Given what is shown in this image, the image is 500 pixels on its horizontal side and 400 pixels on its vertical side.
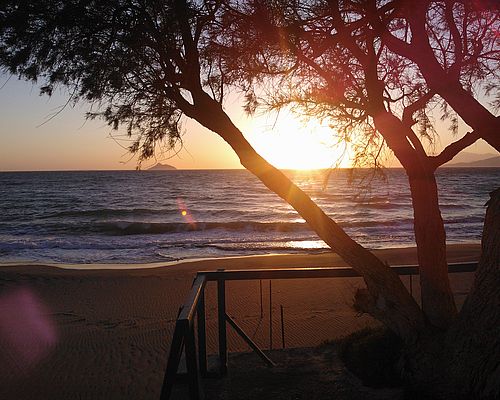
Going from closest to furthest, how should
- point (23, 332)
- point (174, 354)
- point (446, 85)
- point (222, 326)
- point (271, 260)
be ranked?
1. point (174, 354)
2. point (446, 85)
3. point (222, 326)
4. point (23, 332)
5. point (271, 260)

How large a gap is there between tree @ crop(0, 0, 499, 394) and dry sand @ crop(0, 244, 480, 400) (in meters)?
1.56

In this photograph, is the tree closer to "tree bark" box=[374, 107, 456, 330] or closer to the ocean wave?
"tree bark" box=[374, 107, 456, 330]

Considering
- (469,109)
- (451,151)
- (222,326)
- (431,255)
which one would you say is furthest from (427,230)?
(222,326)

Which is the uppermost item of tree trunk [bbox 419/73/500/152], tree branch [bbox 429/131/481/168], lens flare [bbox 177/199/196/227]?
tree trunk [bbox 419/73/500/152]

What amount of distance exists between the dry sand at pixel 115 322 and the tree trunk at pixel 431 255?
151 cm

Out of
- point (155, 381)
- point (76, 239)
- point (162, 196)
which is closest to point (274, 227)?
point (76, 239)

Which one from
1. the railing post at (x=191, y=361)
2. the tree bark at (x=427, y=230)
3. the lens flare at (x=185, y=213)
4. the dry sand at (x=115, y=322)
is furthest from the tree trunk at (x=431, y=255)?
the lens flare at (x=185, y=213)

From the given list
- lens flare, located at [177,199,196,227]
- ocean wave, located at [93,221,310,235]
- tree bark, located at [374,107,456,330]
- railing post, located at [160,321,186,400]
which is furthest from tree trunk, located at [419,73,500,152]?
lens flare, located at [177,199,196,227]

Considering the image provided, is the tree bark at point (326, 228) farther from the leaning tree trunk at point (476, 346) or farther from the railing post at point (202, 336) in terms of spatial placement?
the railing post at point (202, 336)

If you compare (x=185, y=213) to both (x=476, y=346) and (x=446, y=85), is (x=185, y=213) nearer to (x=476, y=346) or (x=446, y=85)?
(x=446, y=85)

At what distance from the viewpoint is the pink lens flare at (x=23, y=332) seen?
771 cm

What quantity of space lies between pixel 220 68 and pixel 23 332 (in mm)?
6682

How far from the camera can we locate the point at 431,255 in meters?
4.56

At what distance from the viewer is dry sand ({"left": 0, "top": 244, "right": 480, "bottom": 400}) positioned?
6.95 meters
